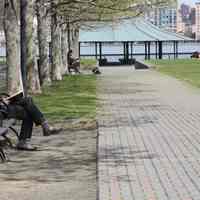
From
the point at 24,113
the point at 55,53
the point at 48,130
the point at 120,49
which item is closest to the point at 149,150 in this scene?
the point at 24,113

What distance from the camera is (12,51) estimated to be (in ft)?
60.0

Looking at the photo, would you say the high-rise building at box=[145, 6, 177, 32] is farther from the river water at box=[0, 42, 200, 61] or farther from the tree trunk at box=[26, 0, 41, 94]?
the tree trunk at box=[26, 0, 41, 94]

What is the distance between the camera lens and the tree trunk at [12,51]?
59.1 feet

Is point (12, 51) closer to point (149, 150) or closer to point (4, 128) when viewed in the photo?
point (4, 128)

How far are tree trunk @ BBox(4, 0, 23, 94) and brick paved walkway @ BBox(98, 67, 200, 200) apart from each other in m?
2.24

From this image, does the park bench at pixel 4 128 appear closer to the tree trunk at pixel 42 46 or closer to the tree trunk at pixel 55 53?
the tree trunk at pixel 42 46

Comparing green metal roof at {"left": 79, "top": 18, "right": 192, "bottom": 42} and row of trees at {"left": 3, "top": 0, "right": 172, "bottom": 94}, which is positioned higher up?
row of trees at {"left": 3, "top": 0, "right": 172, "bottom": 94}

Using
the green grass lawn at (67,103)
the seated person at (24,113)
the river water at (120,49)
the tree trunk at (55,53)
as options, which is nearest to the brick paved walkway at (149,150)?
the green grass lawn at (67,103)

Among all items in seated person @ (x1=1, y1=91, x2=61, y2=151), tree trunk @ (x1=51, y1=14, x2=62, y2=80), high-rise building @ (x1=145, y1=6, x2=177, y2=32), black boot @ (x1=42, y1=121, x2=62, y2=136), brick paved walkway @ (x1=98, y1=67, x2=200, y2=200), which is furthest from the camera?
tree trunk @ (x1=51, y1=14, x2=62, y2=80)

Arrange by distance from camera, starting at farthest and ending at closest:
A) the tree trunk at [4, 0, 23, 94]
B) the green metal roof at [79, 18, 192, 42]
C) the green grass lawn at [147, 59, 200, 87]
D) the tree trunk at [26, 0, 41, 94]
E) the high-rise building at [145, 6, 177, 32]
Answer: the green metal roof at [79, 18, 192, 42], the green grass lawn at [147, 59, 200, 87], the high-rise building at [145, 6, 177, 32], the tree trunk at [26, 0, 41, 94], the tree trunk at [4, 0, 23, 94]

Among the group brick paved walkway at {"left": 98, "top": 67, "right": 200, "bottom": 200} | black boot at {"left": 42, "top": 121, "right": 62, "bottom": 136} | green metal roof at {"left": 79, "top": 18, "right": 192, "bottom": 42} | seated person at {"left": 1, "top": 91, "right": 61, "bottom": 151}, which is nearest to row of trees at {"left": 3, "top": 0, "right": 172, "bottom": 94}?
brick paved walkway at {"left": 98, "top": 67, "right": 200, "bottom": 200}

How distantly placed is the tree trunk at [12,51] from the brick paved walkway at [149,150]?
2.24 meters

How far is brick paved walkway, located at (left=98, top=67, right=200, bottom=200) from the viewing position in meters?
8.08

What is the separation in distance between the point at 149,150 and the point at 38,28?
17.2 metres
